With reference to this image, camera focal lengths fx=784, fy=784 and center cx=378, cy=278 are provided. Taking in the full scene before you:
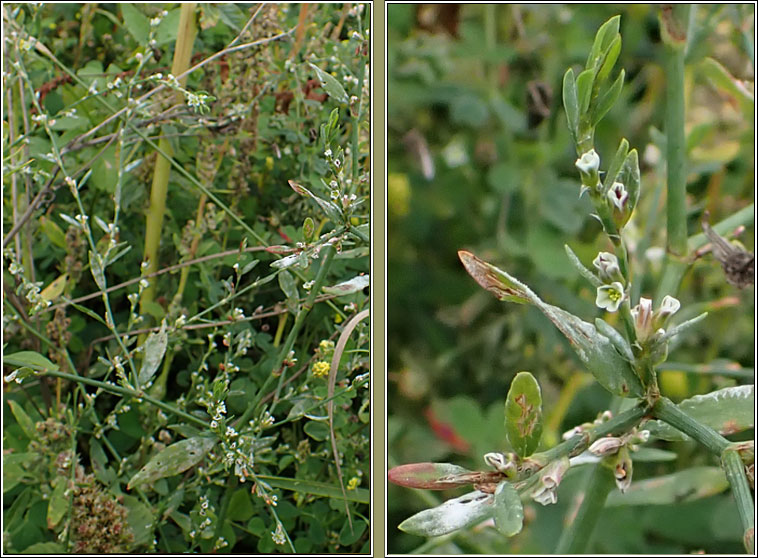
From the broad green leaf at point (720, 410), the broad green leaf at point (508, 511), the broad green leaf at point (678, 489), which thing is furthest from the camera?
the broad green leaf at point (678, 489)

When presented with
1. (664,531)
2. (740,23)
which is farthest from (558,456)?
(740,23)

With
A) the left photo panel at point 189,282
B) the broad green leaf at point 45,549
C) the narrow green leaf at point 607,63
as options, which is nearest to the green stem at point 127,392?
the left photo panel at point 189,282

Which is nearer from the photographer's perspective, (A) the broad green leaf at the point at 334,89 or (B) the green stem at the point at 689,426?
(B) the green stem at the point at 689,426

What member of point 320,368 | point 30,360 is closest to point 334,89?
point 320,368

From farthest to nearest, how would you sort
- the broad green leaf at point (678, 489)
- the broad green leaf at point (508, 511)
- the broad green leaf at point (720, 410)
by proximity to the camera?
the broad green leaf at point (678, 489), the broad green leaf at point (720, 410), the broad green leaf at point (508, 511)

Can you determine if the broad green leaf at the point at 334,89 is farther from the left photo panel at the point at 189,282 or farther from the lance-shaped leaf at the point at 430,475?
the lance-shaped leaf at the point at 430,475

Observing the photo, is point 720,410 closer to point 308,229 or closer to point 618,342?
point 618,342
